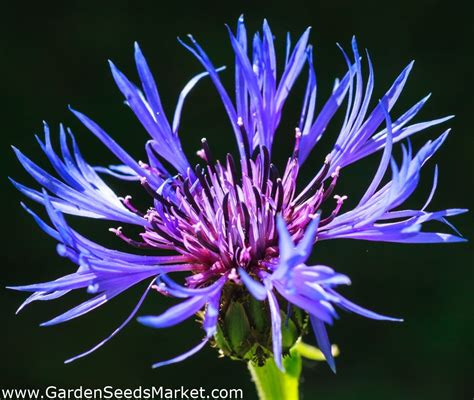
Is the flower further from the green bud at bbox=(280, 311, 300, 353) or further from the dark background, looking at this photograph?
the dark background

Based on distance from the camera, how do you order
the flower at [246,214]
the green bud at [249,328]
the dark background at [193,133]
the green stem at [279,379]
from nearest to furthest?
1. the flower at [246,214]
2. the green bud at [249,328]
3. the green stem at [279,379]
4. the dark background at [193,133]

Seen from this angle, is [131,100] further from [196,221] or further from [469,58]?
[469,58]

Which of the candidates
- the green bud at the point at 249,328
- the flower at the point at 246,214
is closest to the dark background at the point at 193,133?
the flower at the point at 246,214

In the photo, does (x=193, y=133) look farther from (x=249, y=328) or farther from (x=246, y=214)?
(x=249, y=328)

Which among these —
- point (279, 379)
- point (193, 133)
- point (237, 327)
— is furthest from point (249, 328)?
point (193, 133)

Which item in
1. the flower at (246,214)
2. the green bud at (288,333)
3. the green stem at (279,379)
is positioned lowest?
the green stem at (279,379)

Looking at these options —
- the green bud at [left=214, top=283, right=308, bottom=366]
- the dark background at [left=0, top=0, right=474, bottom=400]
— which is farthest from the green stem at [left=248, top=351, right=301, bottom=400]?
the dark background at [left=0, top=0, right=474, bottom=400]

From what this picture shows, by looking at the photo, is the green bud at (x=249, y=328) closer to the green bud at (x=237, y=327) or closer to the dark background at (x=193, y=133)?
the green bud at (x=237, y=327)

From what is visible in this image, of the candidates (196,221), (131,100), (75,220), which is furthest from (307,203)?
(75,220)
